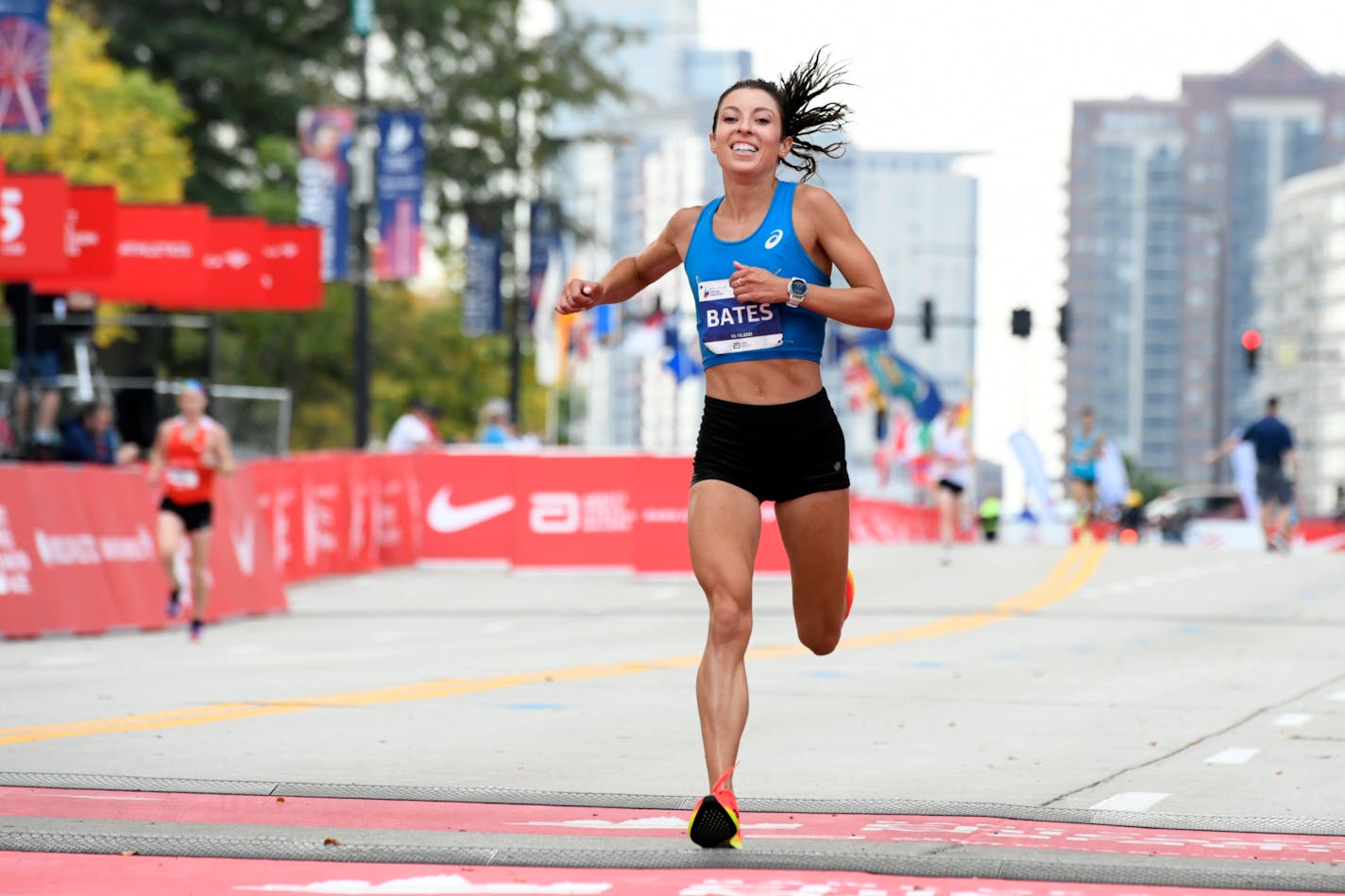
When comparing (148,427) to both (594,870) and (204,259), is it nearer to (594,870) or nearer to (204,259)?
(204,259)

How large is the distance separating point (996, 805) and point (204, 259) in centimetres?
2342

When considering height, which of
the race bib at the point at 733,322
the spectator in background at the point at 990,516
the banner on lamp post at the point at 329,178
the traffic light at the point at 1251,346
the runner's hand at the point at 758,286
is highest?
the banner on lamp post at the point at 329,178

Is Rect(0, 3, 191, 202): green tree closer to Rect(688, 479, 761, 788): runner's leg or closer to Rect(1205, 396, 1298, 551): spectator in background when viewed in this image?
Rect(1205, 396, 1298, 551): spectator in background

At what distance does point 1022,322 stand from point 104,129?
20.5 meters

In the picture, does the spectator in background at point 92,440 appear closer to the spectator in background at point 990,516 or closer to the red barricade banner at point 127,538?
the red barricade banner at point 127,538

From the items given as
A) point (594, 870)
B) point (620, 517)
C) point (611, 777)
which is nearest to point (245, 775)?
point (611, 777)

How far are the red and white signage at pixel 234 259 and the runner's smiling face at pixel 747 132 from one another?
81.8 feet

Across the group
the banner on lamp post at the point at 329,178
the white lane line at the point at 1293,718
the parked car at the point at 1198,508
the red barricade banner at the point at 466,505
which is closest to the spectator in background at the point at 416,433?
the red barricade banner at the point at 466,505

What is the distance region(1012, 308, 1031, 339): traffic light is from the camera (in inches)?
2138

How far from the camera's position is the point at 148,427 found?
29953 millimetres

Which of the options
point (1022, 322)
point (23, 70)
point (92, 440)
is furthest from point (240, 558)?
point (1022, 322)

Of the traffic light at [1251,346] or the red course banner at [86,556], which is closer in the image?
the red course banner at [86,556]

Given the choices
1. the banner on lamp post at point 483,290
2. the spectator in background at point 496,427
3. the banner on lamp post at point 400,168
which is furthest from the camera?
the banner on lamp post at point 483,290

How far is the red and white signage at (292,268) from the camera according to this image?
32.6m
